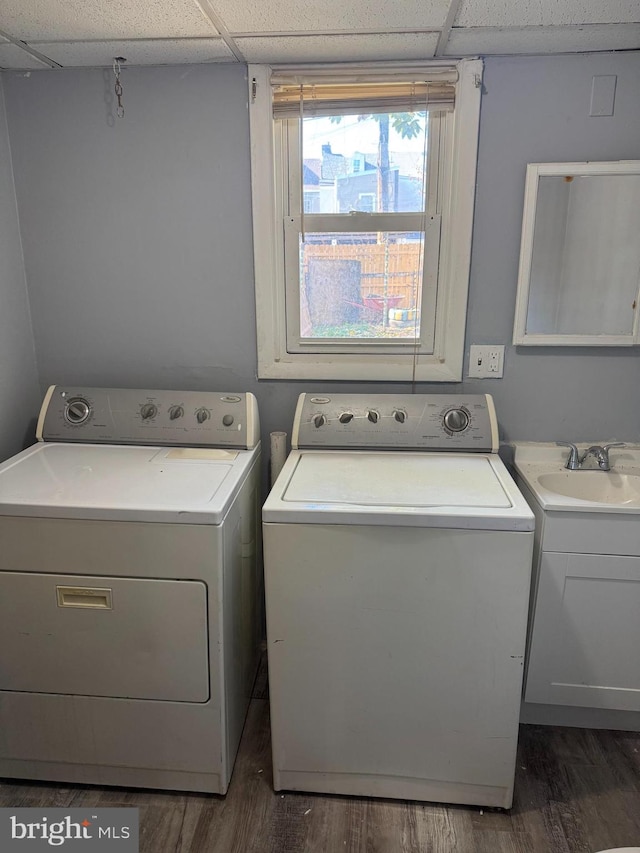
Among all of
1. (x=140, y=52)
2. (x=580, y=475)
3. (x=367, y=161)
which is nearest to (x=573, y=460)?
(x=580, y=475)

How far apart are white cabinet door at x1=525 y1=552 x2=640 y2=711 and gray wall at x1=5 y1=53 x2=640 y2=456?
53 centimetres

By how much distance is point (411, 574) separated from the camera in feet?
4.73

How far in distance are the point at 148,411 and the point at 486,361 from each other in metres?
1.16

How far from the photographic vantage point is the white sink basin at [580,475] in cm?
192

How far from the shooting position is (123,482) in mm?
1616

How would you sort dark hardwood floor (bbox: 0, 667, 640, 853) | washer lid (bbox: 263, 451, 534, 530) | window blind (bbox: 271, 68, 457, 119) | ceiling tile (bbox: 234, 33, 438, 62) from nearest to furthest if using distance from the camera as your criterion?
washer lid (bbox: 263, 451, 534, 530), dark hardwood floor (bbox: 0, 667, 640, 853), ceiling tile (bbox: 234, 33, 438, 62), window blind (bbox: 271, 68, 457, 119)

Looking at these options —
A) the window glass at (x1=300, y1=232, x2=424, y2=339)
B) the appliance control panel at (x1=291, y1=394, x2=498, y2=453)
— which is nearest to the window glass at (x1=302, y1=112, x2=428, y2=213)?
the window glass at (x1=300, y1=232, x2=424, y2=339)

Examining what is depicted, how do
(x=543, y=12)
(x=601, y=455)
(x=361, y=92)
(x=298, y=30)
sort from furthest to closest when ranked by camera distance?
(x=601, y=455)
(x=361, y=92)
(x=298, y=30)
(x=543, y=12)

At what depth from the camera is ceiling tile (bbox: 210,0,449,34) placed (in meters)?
1.42

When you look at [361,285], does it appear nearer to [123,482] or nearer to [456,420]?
[456,420]

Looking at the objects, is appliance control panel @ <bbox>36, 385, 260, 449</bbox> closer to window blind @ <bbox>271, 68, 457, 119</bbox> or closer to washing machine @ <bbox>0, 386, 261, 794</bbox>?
washing machine @ <bbox>0, 386, 261, 794</bbox>

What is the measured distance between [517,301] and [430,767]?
1426 mm

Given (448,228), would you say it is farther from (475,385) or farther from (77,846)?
(77,846)

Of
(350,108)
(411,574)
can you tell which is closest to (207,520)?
(411,574)
